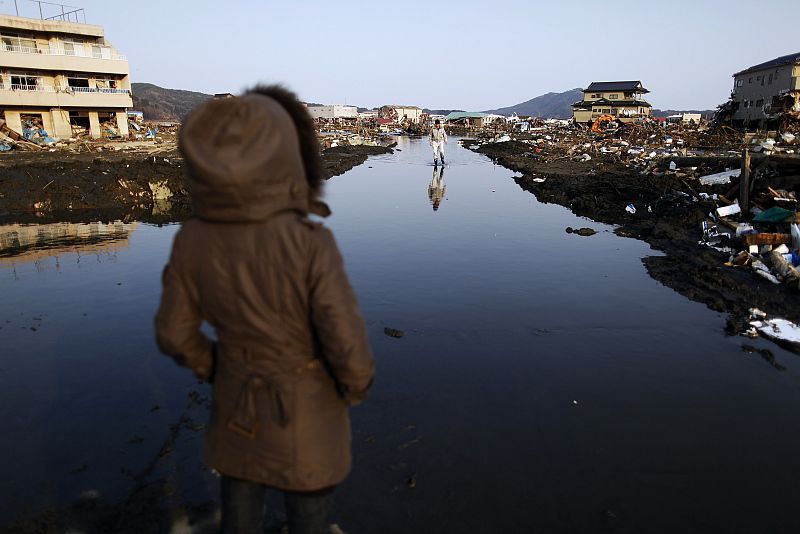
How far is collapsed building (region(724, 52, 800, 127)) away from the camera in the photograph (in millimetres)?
36688

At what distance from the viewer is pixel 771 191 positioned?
959cm

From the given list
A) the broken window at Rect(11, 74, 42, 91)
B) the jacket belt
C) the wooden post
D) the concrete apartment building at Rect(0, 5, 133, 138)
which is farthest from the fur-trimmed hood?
the broken window at Rect(11, 74, 42, 91)

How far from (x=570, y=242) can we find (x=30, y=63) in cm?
4291

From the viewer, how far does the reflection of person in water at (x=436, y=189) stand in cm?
1559

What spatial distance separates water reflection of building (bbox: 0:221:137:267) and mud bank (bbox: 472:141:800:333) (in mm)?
10833

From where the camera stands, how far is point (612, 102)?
2547 inches

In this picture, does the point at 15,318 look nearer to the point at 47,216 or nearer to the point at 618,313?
the point at 618,313

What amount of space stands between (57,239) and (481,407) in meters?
10.7

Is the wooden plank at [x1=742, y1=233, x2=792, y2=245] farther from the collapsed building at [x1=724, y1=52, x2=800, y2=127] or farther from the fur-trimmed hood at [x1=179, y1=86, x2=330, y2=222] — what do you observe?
the collapsed building at [x1=724, y1=52, x2=800, y2=127]

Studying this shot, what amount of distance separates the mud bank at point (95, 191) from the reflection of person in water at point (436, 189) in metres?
7.73

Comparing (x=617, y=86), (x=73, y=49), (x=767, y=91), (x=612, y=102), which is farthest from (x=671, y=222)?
(x=617, y=86)

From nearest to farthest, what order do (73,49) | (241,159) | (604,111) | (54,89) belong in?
(241,159), (54,89), (73,49), (604,111)

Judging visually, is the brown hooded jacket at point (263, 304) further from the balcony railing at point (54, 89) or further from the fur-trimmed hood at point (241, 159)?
the balcony railing at point (54, 89)

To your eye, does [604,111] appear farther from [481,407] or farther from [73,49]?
[481,407]
